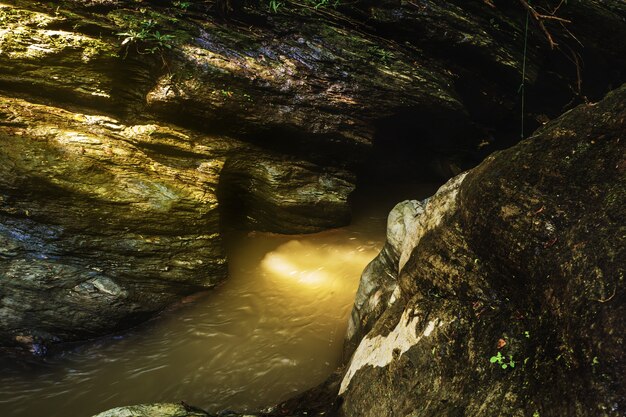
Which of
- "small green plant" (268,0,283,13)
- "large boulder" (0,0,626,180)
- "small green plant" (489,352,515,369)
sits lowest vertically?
"small green plant" (489,352,515,369)

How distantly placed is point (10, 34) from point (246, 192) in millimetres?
4356

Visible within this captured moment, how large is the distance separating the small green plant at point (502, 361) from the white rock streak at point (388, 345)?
0.49m

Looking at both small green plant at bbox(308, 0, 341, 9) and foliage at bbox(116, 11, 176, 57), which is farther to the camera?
small green plant at bbox(308, 0, 341, 9)

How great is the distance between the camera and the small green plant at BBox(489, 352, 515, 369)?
212 cm

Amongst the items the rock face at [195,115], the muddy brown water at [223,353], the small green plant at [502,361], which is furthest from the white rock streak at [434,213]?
the muddy brown water at [223,353]

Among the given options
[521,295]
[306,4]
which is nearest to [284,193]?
[306,4]

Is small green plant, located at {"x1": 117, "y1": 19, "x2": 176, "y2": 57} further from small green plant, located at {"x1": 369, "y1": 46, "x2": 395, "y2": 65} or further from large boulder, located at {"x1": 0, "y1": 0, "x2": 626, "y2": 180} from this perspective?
small green plant, located at {"x1": 369, "y1": 46, "x2": 395, "y2": 65}

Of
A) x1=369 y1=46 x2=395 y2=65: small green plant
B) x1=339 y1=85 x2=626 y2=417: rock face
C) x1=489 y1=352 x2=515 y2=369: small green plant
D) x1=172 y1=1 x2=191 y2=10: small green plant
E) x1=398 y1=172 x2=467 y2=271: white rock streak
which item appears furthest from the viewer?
x1=369 y1=46 x2=395 y2=65: small green plant

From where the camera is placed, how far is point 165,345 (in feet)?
16.8

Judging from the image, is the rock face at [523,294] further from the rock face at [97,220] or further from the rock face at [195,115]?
the rock face at [97,220]

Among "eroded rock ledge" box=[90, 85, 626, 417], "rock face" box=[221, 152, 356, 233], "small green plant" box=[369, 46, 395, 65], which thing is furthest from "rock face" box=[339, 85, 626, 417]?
"small green plant" box=[369, 46, 395, 65]

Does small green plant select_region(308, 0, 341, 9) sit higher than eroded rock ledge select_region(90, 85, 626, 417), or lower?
higher

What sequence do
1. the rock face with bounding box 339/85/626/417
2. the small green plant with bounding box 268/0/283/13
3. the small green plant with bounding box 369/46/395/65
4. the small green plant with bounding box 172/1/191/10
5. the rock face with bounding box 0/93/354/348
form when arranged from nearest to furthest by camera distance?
the rock face with bounding box 339/85/626/417
the rock face with bounding box 0/93/354/348
the small green plant with bounding box 172/1/191/10
the small green plant with bounding box 268/0/283/13
the small green plant with bounding box 369/46/395/65

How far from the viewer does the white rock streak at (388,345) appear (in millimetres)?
2754
